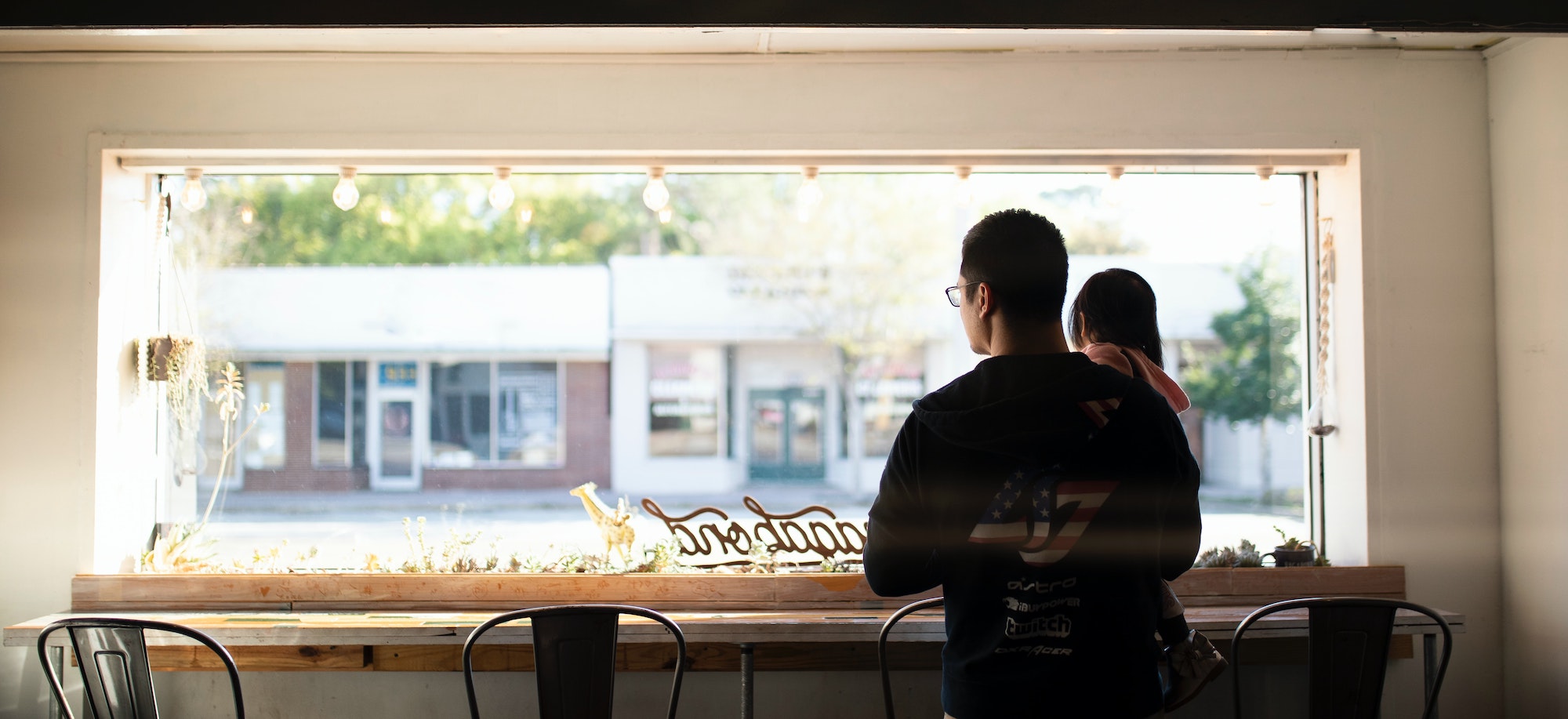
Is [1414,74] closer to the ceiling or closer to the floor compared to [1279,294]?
closer to the ceiling

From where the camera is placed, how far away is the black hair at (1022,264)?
1572 millimetres

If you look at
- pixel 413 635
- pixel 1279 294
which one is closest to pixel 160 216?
pixel 413 635

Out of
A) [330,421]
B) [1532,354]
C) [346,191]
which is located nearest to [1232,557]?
[1532,354]

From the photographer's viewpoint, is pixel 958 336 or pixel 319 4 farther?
pixel 958 336

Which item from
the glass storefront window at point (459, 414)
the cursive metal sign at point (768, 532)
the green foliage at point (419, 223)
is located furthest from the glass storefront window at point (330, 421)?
the cursive metal sign at point (768, 532)

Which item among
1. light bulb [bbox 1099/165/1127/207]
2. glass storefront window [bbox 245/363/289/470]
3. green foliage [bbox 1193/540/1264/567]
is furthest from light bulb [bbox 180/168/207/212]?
green foliage [bbox 1193/540/1264/567]

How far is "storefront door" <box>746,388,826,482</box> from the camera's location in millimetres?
5059

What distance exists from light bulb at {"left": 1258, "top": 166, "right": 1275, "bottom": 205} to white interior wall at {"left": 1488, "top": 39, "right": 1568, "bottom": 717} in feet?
2.66

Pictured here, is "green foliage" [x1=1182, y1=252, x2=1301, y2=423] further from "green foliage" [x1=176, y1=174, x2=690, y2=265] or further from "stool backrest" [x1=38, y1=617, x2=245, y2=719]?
"stool backrest" [x1=38, y1=617, x2=245, y2=719]

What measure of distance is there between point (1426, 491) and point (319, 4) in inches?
162

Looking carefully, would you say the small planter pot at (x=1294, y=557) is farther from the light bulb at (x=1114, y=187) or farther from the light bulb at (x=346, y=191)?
the light bulb at (x=346, y=191)

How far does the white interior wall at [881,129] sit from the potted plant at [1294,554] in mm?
188

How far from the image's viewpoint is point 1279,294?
14.5 ft

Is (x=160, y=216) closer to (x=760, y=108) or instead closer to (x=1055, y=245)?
(x=760, y=108)
